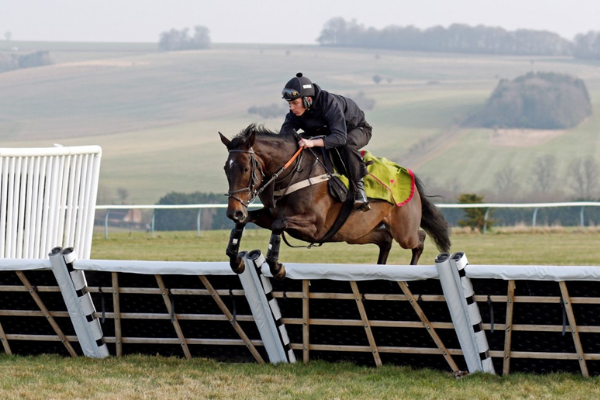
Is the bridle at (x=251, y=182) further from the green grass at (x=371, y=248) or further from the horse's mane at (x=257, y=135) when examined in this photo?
the green grass at (x=371, y=248)

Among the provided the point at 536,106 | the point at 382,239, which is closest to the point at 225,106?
the point at 536,106

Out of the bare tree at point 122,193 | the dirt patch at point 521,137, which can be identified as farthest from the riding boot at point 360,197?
the dirt patch at point 521,137

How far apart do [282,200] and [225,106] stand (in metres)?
66.6

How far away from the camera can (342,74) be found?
79125mm

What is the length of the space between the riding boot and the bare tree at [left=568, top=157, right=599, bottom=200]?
52920mm

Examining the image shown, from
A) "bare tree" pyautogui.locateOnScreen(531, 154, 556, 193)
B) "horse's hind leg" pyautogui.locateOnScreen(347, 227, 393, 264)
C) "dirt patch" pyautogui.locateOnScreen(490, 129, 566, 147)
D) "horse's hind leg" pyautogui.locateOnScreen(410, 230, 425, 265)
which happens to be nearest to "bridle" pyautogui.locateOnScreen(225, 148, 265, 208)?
"horse's hind leg" pyautogui.locateOnScreen(347, 227, 393, 264)

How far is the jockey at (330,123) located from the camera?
690cm

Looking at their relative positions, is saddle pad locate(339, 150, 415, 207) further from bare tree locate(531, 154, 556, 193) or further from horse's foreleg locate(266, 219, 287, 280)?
bare tree locate(531, 154, 556, 193)

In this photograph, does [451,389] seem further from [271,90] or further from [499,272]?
[271,90]

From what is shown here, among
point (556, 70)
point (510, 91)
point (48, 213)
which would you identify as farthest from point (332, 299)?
point (556, 70)

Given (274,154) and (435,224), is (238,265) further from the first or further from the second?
(435,224)

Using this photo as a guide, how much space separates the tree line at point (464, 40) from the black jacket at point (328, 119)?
82307mm

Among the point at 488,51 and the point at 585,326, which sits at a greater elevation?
the point at 585,326

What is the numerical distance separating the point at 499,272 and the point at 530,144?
2503 inches
